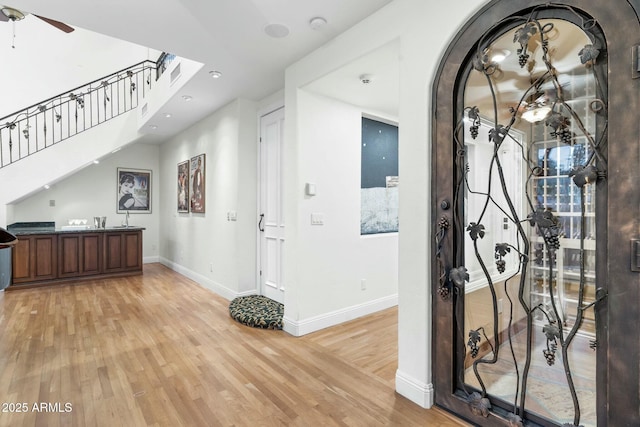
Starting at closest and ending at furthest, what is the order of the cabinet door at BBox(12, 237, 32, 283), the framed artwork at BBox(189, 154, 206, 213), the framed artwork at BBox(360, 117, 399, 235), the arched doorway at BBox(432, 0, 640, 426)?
1. the arched doorway at BBox(432, 0, 640, 426)
2. the framed artwork at BBox(360, 117, 399, 235)
3. the cabinet door at BBox(12, 237, 32, 283)
4. the framed artwork at BBox(189, 154, 206, 213)

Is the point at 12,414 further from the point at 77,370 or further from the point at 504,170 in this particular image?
the point at 504,170

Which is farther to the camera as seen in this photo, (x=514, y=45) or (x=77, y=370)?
(x=77, y=370)

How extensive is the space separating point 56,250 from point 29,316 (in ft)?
6.92

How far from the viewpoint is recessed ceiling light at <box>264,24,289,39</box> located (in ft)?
8.61

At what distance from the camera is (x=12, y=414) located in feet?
6.51

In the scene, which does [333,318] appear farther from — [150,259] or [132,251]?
[150,259]

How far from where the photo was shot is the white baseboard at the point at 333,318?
332 cm

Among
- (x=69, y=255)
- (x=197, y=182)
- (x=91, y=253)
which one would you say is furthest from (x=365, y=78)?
(x=69, y=255)

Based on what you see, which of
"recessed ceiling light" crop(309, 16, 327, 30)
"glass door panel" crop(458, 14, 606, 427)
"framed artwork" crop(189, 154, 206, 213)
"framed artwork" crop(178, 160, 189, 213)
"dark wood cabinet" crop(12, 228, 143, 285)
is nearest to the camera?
"glass door panel" crop(458, 14, 606, 427)

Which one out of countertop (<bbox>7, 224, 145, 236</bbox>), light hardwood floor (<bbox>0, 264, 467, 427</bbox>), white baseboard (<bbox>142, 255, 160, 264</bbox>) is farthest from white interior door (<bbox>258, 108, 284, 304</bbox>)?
white baseboard (<bbox>142, 255, 160, 264</bbox>)

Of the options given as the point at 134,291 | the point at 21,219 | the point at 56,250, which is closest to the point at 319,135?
the point at 134,291

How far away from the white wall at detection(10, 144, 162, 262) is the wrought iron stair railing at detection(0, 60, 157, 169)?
0.82 meters

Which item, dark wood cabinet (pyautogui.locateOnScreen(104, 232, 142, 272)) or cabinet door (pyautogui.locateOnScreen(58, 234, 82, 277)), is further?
dark wood cabinet (pyautogui.locateOnScreen(104, 232, 142, 272))

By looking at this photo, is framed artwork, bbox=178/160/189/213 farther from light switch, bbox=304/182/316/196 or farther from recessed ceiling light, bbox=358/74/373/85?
recessed ceiling light, bbox=358/74/373/85
